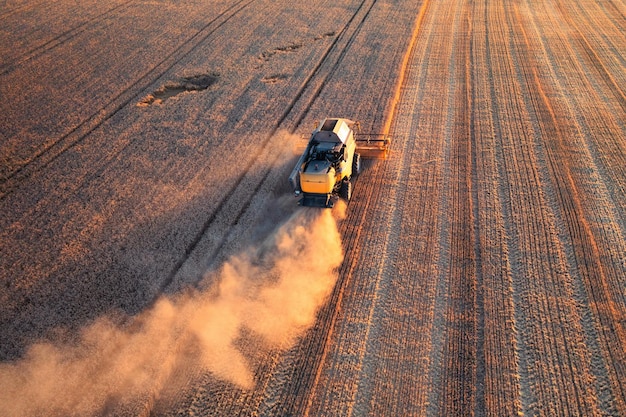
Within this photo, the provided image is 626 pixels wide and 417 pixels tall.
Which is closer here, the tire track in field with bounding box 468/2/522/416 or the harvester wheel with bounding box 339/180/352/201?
the tire track in field with bounding box 468/2/522/416

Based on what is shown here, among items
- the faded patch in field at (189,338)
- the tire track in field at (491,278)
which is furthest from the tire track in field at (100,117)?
the tire track in field at (491,278)

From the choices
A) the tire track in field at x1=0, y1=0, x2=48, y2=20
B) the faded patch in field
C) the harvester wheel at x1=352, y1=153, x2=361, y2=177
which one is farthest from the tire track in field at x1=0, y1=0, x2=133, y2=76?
the harvester wheel at x1=352, y1=153, x2=361, y2=177

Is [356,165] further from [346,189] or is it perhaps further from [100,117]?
[100,117]

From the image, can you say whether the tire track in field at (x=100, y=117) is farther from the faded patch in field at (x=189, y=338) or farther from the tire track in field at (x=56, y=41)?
the faded patch in field at (x=189, y=338)

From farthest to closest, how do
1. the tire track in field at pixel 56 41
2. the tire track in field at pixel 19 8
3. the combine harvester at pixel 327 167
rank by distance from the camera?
1. the tire track in field at pixel 19 8
2. the tire track in field at pixel 56 41
3. the combine harvester at pixel 327 167

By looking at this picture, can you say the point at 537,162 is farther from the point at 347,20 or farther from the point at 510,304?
the point at 347,20

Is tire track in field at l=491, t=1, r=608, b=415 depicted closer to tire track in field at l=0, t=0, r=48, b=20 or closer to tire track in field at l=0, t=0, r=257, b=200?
tire track in field at l=0, t=0, r=257, b=200

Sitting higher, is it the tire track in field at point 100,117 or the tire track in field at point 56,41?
the tire track in field at point 56,41

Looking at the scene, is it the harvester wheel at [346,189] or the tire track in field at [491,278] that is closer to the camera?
the tire track in field at [491,278]
